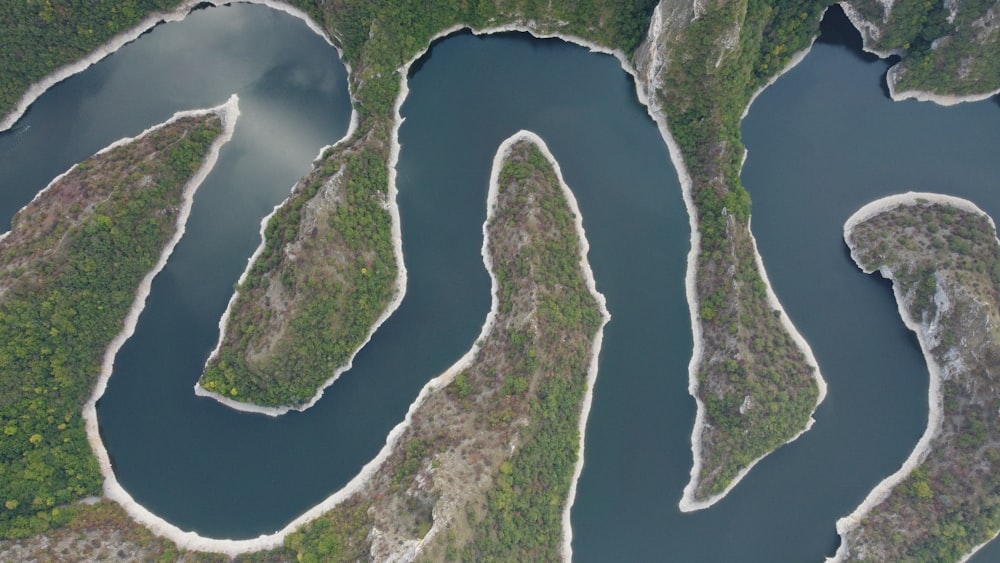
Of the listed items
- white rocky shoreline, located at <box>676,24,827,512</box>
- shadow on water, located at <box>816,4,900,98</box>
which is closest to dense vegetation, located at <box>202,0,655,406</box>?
shadow on water, located at <box>816,4,900,98</box>

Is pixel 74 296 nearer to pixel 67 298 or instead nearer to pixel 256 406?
pixel 67 298

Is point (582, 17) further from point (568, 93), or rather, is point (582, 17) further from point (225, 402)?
point (225, 402)

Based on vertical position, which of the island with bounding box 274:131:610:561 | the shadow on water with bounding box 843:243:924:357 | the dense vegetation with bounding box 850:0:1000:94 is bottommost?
the island with bounding box 274:131:610:561

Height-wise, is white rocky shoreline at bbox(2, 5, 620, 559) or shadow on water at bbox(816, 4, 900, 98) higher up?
shadow on water at bbox(816, 4, 900, 98)

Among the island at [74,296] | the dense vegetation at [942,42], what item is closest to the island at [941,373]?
the dense vegetation at [942,42]

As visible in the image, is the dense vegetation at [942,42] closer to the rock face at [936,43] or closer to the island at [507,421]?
the rock face at [936,43]

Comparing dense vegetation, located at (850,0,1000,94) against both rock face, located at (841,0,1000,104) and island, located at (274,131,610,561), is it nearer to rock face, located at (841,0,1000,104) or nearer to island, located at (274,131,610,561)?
rock face, located at (841,0,1000,104)

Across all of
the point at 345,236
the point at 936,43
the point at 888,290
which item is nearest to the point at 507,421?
the point at 345,236
